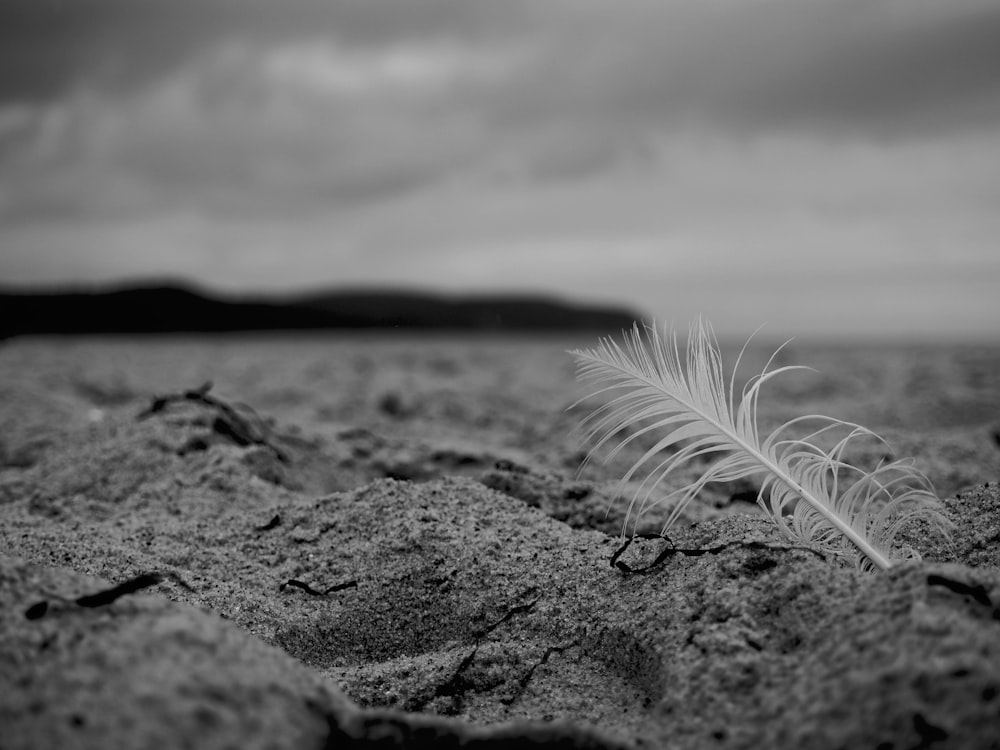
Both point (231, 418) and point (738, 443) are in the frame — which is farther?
point (231, 418)

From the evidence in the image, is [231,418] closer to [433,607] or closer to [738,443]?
[433,607]

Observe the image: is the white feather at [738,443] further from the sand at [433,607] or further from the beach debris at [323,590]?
the beach debris at [323,590]

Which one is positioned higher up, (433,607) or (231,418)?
(231,418)

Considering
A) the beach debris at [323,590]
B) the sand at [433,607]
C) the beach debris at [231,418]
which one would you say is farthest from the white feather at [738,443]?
the beach debris at [231,418]

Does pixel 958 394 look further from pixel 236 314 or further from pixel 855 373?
pixel 236 314

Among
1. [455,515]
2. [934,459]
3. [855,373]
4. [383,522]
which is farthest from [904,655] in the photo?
[855,373]

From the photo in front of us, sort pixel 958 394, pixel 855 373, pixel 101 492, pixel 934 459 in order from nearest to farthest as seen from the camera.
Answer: pixel 101 492, pixel 934 459, pixel 958 394, pixel 855 373

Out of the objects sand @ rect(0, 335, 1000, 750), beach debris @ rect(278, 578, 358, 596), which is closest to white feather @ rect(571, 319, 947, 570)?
sand @ rect(0, 335, 1000, 750)

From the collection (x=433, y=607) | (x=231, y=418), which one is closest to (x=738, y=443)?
(x=433, y=607)

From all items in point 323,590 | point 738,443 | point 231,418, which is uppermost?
point 738,443
